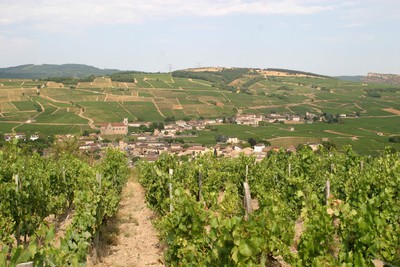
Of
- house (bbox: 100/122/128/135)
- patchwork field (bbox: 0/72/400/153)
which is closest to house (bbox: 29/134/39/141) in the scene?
patchwork field (bbox: 0/72/400/153)

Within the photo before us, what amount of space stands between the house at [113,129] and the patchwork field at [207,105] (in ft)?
10.8

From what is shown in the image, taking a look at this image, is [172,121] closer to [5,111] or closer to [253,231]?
[5,111]

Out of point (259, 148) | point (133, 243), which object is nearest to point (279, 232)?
point (133, 243)

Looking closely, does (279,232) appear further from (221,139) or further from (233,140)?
(221,139)

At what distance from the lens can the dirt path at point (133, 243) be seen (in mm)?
9445

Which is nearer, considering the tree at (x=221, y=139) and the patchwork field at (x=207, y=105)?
the tree at (x=221, y=139)

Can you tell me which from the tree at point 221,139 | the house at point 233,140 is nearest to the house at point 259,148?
the house at point 233,140

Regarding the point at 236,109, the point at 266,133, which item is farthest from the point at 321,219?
the point at 236,109

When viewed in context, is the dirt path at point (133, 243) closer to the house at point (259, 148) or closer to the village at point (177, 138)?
the village at point (177, 138)

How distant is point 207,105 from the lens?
102 metres

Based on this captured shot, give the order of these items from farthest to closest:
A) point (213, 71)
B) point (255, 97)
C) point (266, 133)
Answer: point (213, 71) < point (255, 97) < point (266, 133)

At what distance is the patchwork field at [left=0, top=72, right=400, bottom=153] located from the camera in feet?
226

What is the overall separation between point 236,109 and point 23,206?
305ft

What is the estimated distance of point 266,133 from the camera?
72188 millimetres
